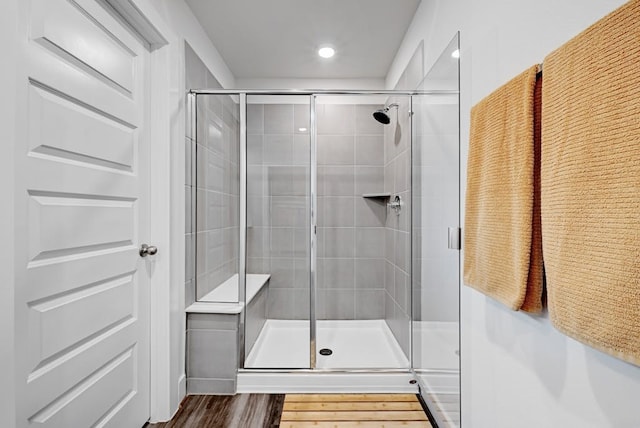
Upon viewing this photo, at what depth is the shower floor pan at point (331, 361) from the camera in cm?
226

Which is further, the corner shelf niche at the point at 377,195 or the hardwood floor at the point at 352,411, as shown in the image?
the corner shelf niche at the point at 377,195

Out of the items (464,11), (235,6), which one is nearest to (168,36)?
(235,6)

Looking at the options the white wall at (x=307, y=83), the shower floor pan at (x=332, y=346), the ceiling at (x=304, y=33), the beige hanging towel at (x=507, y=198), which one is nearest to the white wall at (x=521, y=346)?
the beige hanging towel at (x=507, y=198)

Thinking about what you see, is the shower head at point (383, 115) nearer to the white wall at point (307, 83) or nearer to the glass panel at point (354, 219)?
the glass panel at point (354, 219)

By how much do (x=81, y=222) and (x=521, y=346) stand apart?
A: 5.35 ft

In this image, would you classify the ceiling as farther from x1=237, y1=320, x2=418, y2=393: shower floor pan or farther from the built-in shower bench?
x1=237, y1=320, x2=418, y2=393: shower floor pan

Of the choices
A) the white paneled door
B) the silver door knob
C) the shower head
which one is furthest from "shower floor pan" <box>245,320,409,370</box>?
the shower head

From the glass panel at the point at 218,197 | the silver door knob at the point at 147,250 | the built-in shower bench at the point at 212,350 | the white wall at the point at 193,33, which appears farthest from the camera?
the glass panel at the point at 218,197

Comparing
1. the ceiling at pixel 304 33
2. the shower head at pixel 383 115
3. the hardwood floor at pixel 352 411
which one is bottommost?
the hardwood floor at pixel 352 411

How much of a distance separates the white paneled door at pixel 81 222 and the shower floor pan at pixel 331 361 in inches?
30.5

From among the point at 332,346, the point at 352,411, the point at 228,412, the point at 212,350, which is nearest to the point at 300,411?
the point at 352,411

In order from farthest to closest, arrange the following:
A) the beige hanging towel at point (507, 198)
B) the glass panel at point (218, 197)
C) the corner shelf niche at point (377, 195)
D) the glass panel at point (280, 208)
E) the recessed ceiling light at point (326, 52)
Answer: the corner shelf niche at point (377, 195), the recessed ceiling light at point (326, 52), the glass panel at point (280, 208), the glass panel at point (218, 197), the beige hanging towel at point (507, 198)

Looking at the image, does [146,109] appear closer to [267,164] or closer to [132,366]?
[267,164]

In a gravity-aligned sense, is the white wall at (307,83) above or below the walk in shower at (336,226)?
above
